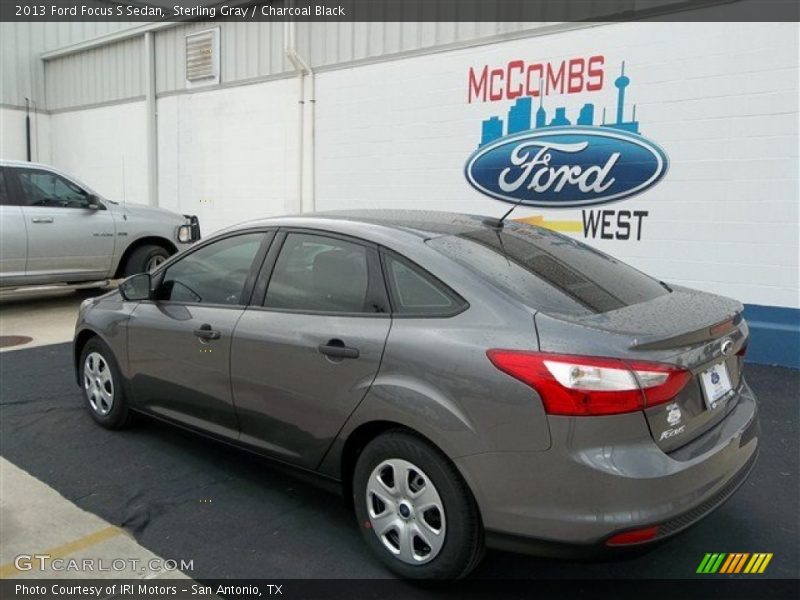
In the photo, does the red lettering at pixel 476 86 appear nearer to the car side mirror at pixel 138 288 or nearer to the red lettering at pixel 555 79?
the red lettering at pixel 555 79

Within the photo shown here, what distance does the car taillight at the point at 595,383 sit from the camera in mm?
2363

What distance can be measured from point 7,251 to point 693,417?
8509mm

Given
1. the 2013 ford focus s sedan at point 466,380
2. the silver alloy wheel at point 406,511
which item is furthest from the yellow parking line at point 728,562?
the silver alloy wheel at point 406,511

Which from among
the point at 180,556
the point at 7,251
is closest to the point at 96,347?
the point at 180,556

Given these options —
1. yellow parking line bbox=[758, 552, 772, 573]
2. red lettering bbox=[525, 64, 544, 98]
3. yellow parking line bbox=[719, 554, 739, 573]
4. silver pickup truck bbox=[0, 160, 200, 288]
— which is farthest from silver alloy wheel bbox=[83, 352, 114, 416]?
red lettering bbox=[525, 64, 544, 98]

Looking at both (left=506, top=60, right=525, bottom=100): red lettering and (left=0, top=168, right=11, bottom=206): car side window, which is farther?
(left=0, top=168, right=11, bottom=206): car side window

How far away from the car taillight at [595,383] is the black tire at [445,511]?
1.67 ft

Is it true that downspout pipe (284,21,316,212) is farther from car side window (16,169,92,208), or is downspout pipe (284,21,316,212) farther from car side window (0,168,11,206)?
car side window (0,168,11,206)

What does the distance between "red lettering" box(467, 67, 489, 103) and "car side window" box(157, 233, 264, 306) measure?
527 centimetres

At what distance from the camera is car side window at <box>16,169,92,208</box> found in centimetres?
865

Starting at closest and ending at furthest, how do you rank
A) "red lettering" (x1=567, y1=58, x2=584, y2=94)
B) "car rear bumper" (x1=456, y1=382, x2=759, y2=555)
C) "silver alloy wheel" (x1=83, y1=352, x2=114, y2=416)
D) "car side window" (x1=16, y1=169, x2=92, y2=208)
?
1. "car rear bumper" (x1=456, y1=382, x2=759, y2=555)
2. "silver alloy wheel" (x1=83, y1=352, x2=114, y2=416)
3. "red lettering" (x1=567, y1=58, x2=584, y2=94)
4. "car side window" (x1=16, y1=169, x2=92, y2=208)

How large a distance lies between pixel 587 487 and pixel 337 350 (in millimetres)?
1232

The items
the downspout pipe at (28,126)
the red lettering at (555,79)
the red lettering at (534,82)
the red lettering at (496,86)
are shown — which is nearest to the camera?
the red lettering at (555,79)

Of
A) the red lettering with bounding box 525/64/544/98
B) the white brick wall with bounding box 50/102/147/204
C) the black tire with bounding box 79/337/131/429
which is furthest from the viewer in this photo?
the white brick wall with bounding box 50/102/147/204
